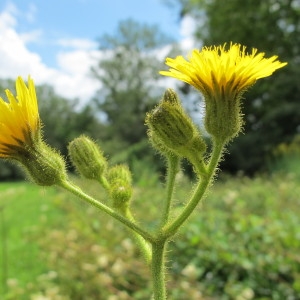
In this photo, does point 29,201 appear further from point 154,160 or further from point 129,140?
point 129,140

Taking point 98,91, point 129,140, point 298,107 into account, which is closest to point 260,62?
point 298,107

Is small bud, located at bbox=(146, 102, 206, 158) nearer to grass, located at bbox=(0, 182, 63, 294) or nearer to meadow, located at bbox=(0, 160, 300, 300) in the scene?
meadow, located at bbox=(0, 160, 300, 300)

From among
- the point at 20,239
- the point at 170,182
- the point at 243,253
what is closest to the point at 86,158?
the point at 170,182

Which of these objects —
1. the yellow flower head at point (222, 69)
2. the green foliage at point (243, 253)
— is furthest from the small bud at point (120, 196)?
the green foliage at point (243, 253)

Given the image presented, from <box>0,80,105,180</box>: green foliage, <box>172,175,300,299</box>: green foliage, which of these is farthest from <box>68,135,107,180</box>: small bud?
<box>0,80,105,180</box>: green foliage

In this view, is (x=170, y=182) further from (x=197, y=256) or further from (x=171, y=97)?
(x=197, y=256)

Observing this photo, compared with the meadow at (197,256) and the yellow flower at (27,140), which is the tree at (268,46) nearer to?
the meadow at (197,256)

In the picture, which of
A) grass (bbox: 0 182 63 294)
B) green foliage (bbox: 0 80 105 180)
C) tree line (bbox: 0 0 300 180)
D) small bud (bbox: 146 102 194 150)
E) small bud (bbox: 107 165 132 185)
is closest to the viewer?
small bud (bbox: 146 102 194 150)

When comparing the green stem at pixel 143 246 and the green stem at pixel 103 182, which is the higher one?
the green stem at pixel 103 182
